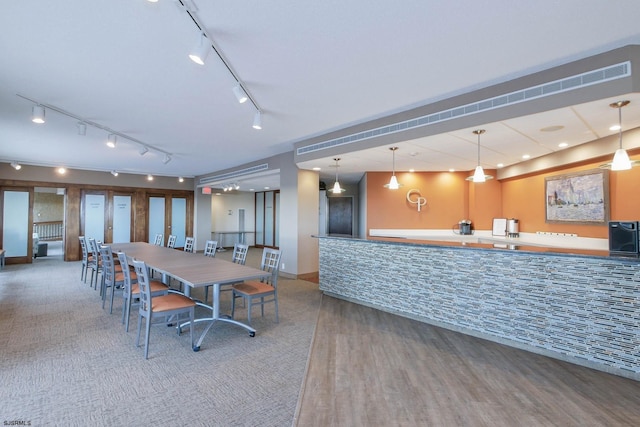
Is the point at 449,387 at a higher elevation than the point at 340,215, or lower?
lower

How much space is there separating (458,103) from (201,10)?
9.38 ft

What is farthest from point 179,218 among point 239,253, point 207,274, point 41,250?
point 207,274

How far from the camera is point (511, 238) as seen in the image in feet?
19.6

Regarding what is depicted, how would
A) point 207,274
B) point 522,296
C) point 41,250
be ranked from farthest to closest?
point 41,250
point 207,274
point 522,296

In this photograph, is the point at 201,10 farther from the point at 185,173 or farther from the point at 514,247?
the point at 185,173

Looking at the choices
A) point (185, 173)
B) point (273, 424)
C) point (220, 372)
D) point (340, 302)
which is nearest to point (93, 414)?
point (220, 372)

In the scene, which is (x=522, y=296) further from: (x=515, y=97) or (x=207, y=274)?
(x=207, y=274)

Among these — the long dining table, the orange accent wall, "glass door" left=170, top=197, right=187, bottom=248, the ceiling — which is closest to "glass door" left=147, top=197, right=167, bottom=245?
"glass door" left=170, top=197, right=187, bottom=248

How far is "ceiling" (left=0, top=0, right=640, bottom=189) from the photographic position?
2.08m

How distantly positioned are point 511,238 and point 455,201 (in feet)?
4.49

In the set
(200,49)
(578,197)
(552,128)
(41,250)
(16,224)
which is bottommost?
(41,250)

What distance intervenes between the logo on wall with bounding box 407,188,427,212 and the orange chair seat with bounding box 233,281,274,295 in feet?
14.0

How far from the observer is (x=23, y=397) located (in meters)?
2.25

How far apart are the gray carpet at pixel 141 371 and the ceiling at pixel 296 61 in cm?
275
